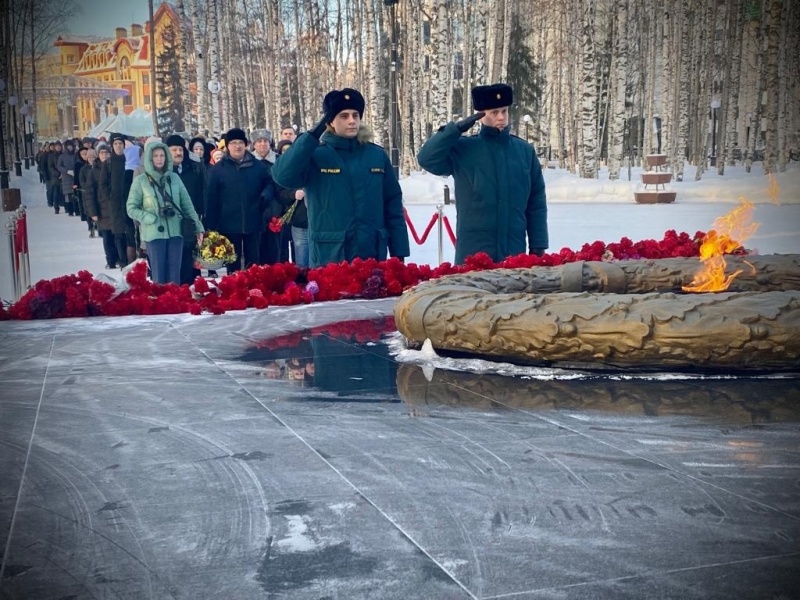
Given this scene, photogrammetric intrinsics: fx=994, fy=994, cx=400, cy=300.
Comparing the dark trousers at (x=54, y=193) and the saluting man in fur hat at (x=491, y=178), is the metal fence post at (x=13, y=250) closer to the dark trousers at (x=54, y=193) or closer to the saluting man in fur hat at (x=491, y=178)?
the saluting man in fur hat at (x=491, y=178)

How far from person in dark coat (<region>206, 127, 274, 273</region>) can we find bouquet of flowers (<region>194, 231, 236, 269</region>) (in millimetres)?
423

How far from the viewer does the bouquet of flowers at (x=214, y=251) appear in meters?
9.45

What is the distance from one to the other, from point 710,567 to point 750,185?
24.8 m

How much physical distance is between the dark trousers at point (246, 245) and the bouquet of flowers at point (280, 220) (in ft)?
0.71

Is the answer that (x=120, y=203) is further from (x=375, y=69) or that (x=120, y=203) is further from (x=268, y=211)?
(x=375, y=69)

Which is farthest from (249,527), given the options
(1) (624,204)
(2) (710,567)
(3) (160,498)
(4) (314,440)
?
(1) (624,204)

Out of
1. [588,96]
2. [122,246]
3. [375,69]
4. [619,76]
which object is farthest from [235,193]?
[619,76]

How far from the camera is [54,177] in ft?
82.4

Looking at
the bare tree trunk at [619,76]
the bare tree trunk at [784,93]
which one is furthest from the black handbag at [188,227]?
the bare tree trunk at [619,76]

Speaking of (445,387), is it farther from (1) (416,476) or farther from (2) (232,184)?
(2) (232,184)

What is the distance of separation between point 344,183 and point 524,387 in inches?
124

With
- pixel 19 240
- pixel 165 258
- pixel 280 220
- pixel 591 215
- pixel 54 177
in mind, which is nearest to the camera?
pixel 165 258

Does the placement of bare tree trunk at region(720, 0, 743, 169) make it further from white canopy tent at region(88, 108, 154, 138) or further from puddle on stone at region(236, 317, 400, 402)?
puddle on stone at region(236, 317, 400, 402)

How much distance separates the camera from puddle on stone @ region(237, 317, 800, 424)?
11.9 ft
